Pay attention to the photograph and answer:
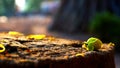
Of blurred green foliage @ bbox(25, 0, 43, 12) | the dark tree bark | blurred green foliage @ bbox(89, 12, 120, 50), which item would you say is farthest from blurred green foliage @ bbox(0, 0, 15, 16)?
blurred green foliage @ bbox(89, 12, 120, 50)

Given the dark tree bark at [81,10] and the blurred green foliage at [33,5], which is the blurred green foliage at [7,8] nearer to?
the blurred green foliage at [33,5]

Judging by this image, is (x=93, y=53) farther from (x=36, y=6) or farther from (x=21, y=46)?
(x=36, y=6)

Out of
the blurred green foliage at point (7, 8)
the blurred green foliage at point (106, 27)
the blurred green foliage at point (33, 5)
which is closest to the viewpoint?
the blurred green foliage at point (106, 27)

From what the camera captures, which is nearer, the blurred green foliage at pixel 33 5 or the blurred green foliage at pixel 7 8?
the blurred green foliage at pixel 7 8

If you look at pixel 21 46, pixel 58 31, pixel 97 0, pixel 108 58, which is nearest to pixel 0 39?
pixel 21 46

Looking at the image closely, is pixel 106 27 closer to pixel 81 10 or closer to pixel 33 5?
pixel 81 10

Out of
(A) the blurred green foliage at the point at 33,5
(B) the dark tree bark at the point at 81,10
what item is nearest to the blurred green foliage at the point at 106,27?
(B) the dark tree bark at the point at 81,10

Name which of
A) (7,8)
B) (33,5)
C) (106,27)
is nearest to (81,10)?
(106,27)
